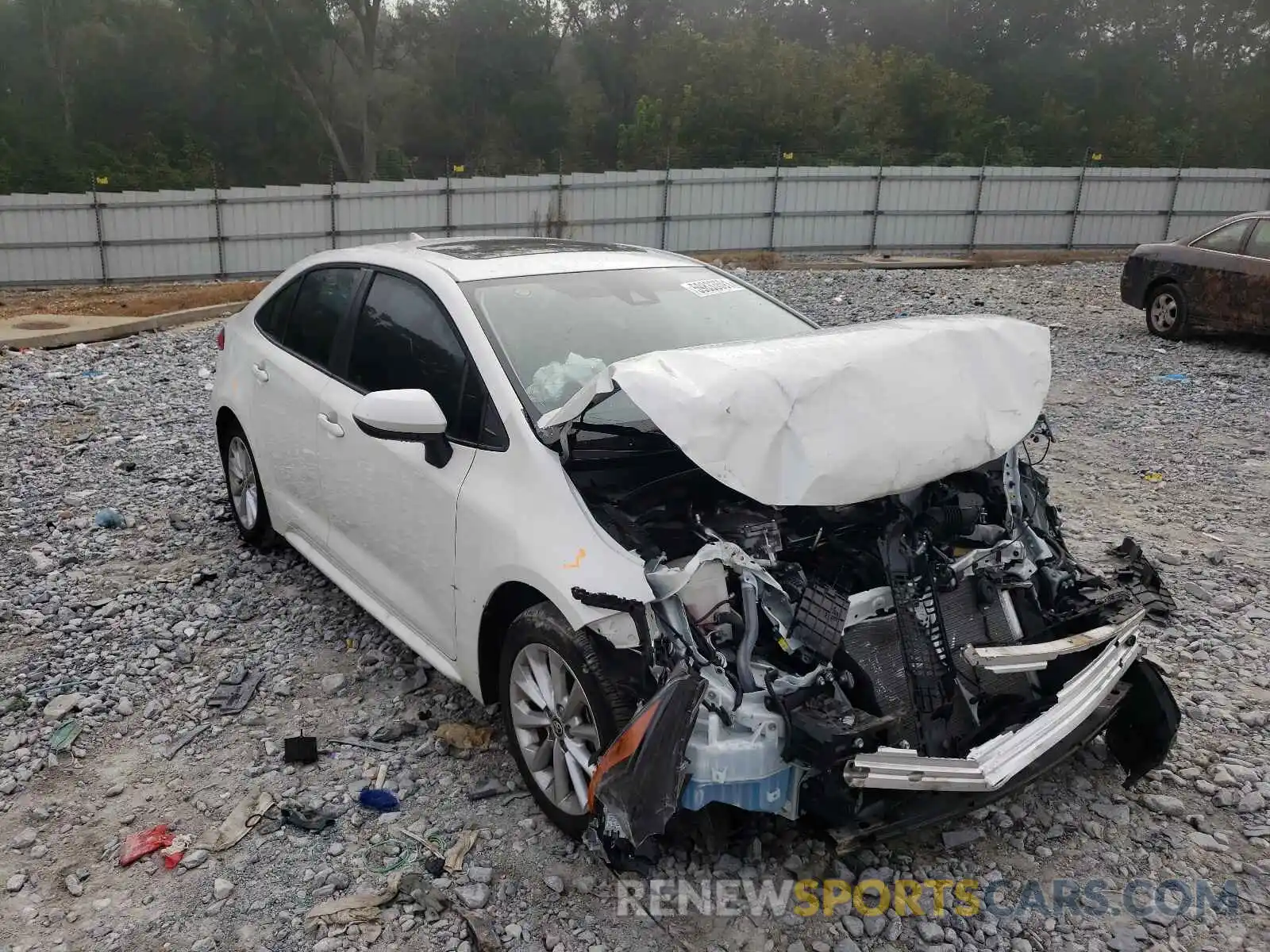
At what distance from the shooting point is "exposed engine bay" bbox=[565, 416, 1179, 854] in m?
2.70

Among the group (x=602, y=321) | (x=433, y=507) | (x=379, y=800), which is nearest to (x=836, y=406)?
(x=602, y=321)

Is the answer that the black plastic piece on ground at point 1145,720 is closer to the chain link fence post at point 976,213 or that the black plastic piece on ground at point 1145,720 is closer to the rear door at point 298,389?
the rear door at point 298,389

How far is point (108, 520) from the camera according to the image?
613 cm

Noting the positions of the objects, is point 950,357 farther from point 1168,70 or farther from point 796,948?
point 1168,70

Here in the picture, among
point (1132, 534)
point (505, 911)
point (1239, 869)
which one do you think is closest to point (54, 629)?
point (505, 911)

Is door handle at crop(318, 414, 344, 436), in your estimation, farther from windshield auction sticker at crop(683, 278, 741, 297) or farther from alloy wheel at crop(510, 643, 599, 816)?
windshield auction sticker at crop(683, 278, 741, 297)

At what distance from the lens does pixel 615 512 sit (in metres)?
3.14

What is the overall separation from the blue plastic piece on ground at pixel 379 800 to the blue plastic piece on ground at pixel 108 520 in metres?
3.42

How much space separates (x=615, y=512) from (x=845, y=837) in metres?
1.13

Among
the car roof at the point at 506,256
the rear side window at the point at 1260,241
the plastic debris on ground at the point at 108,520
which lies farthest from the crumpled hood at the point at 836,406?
the rear side window at the point at 1260,241

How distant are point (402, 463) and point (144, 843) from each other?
4.97 ft

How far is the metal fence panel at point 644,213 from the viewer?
19.3 metres

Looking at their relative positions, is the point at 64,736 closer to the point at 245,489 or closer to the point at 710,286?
the point at 245,489

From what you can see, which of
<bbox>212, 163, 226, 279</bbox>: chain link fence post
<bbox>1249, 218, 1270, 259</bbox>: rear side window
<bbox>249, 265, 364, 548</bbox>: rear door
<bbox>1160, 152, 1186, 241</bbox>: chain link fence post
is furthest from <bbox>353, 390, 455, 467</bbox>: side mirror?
<bbox>1160, 152, 1186, 241</bbox>: chain link fence post
